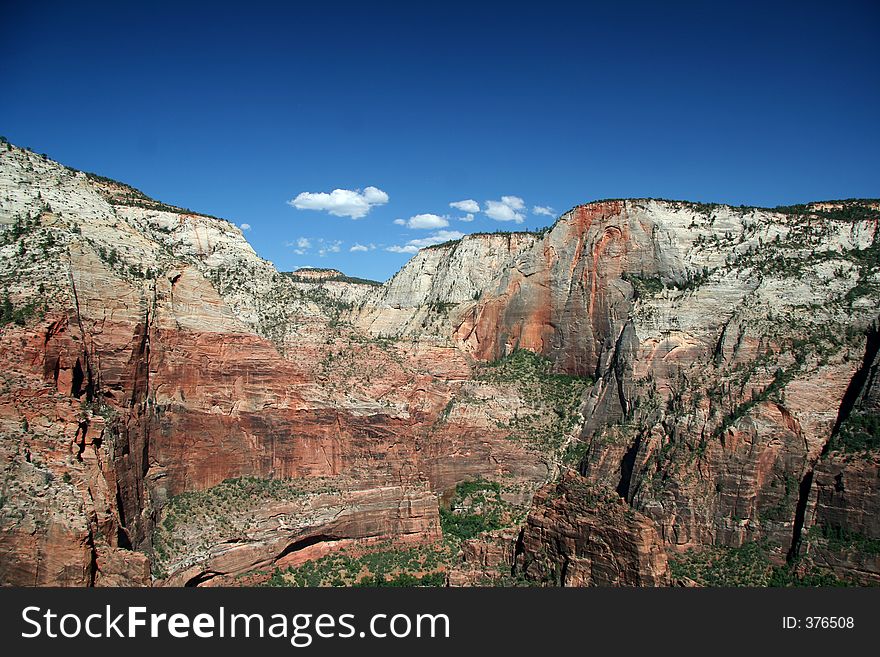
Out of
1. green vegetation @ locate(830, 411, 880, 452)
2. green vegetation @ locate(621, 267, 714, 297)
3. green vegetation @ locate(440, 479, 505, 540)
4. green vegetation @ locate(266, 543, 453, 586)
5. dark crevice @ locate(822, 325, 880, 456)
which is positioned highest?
green vegetation @ locate(621, 267, 714, 297)

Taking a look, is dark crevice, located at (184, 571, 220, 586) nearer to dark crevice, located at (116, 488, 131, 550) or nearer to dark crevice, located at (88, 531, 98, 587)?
dark crevice, located at (116, 488, 131, 550)

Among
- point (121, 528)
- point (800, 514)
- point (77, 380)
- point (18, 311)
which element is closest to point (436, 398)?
point (800, 514)

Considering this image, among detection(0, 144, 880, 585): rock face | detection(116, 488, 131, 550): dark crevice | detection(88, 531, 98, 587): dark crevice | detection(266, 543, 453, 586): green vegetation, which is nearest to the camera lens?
detection(88, 531, 98, 587): dark crevice

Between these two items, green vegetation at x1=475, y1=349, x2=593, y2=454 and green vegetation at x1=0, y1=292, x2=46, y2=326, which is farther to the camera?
green vegetation at x1=475, y1=349, x2=593, y2=454

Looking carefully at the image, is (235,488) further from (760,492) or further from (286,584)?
(760,492)

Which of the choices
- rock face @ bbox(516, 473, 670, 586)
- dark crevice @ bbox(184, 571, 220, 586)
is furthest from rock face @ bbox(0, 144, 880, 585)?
dark crevice @ bbox(184, 571, 220, 586)

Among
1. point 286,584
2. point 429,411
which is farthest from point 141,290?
point 429,411

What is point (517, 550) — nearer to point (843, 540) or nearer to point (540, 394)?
point (843, 540)

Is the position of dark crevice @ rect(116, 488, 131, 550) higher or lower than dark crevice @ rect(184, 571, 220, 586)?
higher
